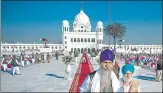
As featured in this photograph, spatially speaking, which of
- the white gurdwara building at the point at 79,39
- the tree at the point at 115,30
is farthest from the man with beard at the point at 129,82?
the white gurdwara building at the point at 79,39

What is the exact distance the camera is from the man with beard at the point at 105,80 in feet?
8.80

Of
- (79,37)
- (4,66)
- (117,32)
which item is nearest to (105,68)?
(4,66)

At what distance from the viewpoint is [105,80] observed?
107 inches

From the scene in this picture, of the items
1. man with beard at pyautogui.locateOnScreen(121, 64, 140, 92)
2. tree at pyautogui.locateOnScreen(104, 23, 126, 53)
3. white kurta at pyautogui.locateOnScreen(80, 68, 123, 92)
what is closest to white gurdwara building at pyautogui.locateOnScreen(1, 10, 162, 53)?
tree at pyautogui.locateOnScreen(104, 23, 126, 53)

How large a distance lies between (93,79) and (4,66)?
1151 cm

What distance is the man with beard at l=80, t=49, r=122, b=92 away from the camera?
2682 mm

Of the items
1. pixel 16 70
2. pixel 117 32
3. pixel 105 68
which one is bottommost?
pixel 16 70

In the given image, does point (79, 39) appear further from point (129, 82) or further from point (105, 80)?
point (105, 80)

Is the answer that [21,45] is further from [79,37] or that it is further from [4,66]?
[4,66]

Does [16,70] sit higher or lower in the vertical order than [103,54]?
lower

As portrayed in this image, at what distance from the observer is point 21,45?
70.2 m

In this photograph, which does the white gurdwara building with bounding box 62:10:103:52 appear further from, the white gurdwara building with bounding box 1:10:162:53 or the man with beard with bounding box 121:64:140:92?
the man with beard with bounding box 121:64:140:92

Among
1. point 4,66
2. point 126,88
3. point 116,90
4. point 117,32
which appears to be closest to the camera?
point 116,90

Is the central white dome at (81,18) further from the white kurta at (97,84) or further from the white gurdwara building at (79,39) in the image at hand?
the white kurta at (97,84)
